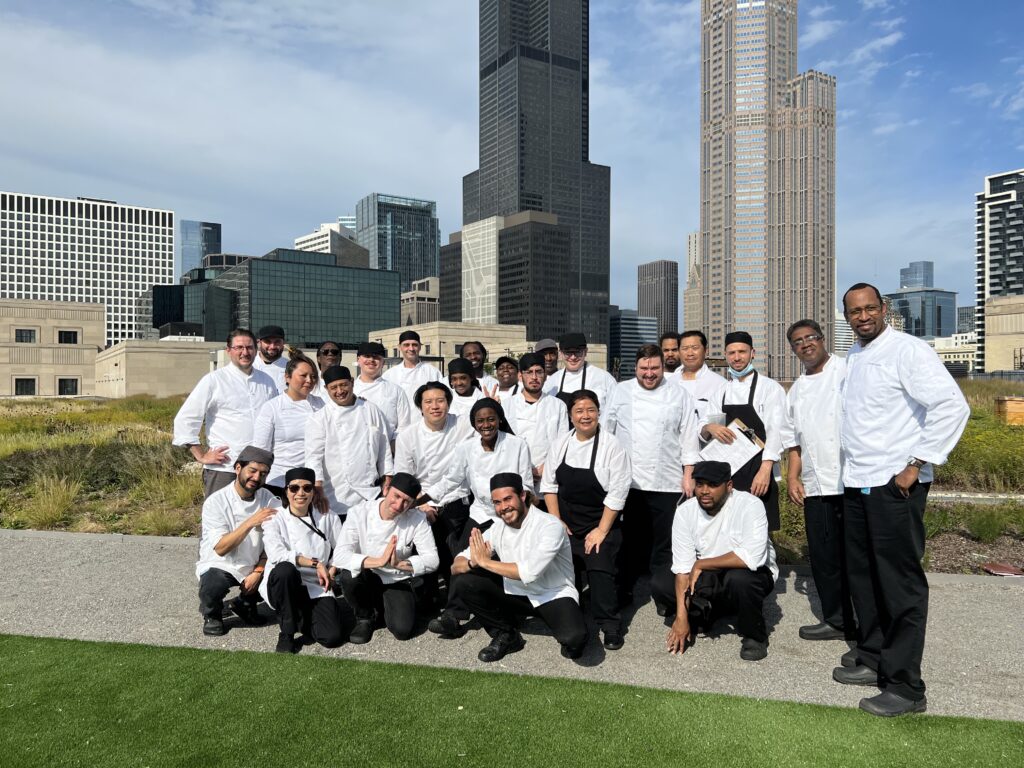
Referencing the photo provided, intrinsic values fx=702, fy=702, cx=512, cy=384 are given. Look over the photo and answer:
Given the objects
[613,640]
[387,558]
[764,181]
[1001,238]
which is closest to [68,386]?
[387,558]

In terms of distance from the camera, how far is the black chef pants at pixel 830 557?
Answer: 4863 millimetres

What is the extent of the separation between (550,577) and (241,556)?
227 centimetres

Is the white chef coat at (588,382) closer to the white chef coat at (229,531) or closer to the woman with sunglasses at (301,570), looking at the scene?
the woman with sunglasses at (301,570)

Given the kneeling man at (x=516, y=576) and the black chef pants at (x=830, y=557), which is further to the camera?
the black chef pants at (x=830, y=557)

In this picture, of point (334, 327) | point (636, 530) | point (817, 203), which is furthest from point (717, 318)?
point (636, 530)

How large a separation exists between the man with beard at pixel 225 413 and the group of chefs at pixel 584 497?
0.06 ft

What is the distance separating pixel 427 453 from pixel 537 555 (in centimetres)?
144

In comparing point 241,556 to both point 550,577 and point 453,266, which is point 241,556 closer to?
point 550,577

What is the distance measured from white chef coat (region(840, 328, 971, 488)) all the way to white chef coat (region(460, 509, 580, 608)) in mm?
1841

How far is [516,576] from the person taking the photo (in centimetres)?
468

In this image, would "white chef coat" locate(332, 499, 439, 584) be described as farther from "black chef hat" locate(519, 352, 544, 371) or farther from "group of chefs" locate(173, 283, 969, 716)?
"black chef hat" locate(519, 352, 544, 371)

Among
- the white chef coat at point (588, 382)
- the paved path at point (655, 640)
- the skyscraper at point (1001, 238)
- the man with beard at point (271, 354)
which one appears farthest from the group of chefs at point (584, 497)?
the skyscraper at point (1001, 238)

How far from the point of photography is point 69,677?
4266mm

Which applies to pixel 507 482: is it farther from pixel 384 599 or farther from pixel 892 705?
pixel 892 705
